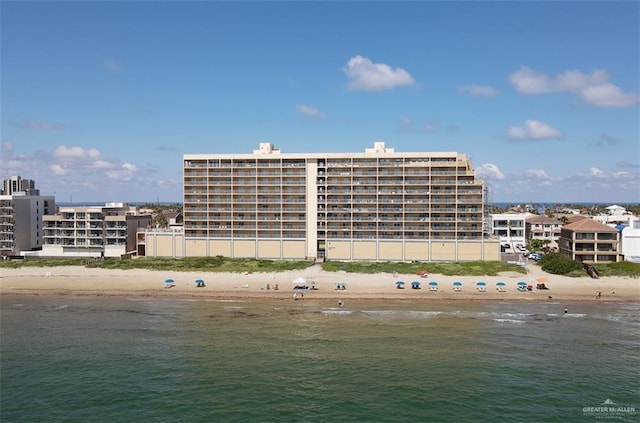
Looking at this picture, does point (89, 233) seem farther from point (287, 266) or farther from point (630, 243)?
point (630, 243)

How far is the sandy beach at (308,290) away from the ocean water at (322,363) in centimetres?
577

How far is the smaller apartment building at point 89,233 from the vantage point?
365 ft

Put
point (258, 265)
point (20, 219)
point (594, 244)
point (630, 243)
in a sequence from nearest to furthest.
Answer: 1. point (594, 244)
2. point (630, 243)
3. point (258, 265)
4. point (20, 219)

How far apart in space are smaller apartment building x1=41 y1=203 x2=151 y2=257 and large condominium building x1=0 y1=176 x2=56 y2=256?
4859mm

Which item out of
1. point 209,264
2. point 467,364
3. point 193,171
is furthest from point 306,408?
point 193,171

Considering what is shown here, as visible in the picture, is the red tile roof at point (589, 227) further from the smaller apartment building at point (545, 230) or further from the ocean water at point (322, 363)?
the smaller apartment building at point (545, 230)

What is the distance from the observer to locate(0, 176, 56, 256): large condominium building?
A: 371 ft

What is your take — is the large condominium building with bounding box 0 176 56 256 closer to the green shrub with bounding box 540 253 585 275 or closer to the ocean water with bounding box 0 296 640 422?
the ocean water with bounding box 0 296 640 422

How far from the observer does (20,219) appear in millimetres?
113938

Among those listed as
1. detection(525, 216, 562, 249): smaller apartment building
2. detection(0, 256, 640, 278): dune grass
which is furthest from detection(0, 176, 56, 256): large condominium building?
detection(525, 216, 562, 249): smaller apartment building

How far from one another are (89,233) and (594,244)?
357 feet

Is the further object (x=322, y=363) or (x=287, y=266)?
(x=287, y=266)

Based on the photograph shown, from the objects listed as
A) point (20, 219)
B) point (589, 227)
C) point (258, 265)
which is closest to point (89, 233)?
point (20, 219)

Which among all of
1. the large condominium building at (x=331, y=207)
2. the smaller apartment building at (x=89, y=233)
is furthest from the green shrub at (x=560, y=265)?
the smaller apartment building at (x=89, y=233)
